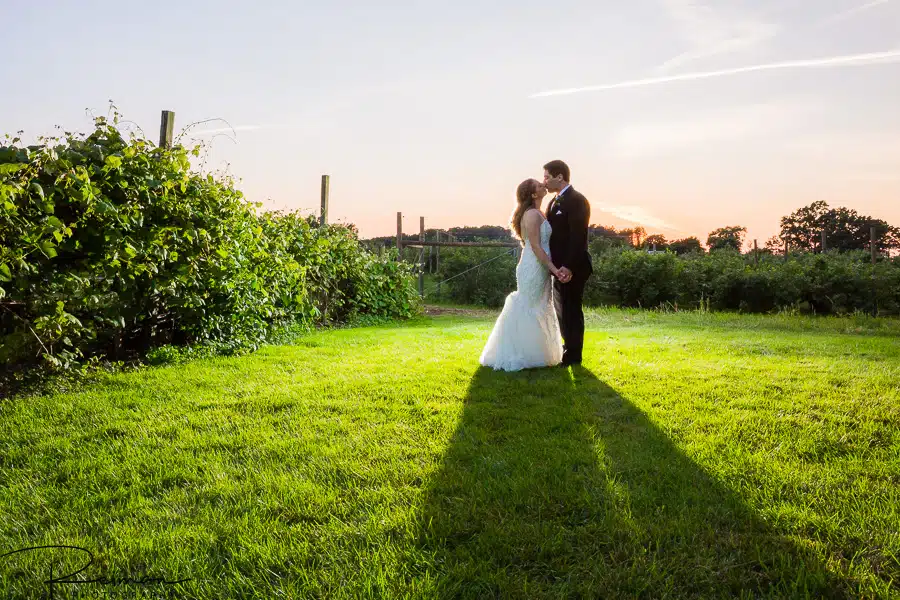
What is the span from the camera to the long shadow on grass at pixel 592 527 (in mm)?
2006

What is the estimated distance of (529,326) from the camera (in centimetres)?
597

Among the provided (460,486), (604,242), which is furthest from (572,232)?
(604,242)

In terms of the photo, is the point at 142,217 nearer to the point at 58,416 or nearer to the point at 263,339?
the point at 58,416

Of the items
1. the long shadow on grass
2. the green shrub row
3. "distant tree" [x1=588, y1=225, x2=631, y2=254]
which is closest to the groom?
the long shadow on grass

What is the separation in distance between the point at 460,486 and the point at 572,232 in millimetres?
3750

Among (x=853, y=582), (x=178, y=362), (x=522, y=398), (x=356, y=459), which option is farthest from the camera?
(x=178, y=362)

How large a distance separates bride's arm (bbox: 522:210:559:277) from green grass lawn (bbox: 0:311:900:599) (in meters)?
1.33

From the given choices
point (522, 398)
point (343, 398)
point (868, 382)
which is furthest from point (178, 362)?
point (868, 382)

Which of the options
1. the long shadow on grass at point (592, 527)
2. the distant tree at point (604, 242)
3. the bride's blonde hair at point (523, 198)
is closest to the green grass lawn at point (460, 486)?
the long shadow on grass at point (592, 527)

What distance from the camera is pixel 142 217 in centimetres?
529

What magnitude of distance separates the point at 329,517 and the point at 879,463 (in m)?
2.89

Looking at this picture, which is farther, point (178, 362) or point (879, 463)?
point (178, 362)

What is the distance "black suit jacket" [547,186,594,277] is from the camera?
Result: 5.89m
